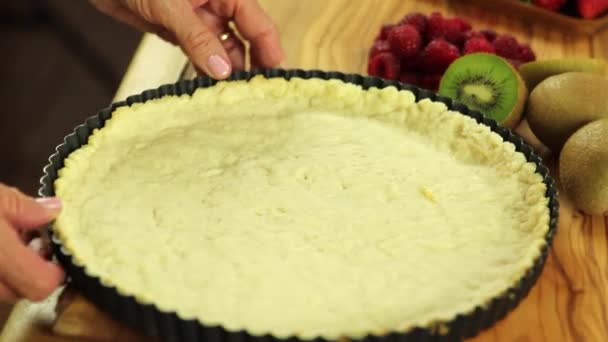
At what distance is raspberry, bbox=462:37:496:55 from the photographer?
56.5 inches

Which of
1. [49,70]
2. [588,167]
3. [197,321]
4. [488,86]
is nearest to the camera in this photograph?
[197,321]

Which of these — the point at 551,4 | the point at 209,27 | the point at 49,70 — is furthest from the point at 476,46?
the point at 49,70

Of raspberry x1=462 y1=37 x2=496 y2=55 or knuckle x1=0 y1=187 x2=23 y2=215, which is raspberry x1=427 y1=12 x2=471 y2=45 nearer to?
raspberry x1=462 y1=37 x2=496 y2=55

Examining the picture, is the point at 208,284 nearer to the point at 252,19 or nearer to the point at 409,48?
the point at 252,19

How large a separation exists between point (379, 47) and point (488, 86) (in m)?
0.23

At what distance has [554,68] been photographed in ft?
4.49

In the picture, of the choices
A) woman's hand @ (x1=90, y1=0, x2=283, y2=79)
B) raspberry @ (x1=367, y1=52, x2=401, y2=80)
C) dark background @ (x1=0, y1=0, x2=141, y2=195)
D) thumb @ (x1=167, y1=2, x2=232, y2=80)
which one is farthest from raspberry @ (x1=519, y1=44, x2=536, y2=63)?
dark background @ (x1=0, y1=0, x2=141, y2=195)

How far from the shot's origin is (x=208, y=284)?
910 millimetres

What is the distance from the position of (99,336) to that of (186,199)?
19 cm

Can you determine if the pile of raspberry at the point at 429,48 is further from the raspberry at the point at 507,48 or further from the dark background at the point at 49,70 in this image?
the dark background at the point at 49,70

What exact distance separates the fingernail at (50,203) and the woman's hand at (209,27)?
0.35 m

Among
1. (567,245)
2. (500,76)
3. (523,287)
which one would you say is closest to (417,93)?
(500,76)

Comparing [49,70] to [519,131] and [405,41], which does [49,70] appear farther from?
[519,131]

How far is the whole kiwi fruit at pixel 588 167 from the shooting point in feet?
3.83
